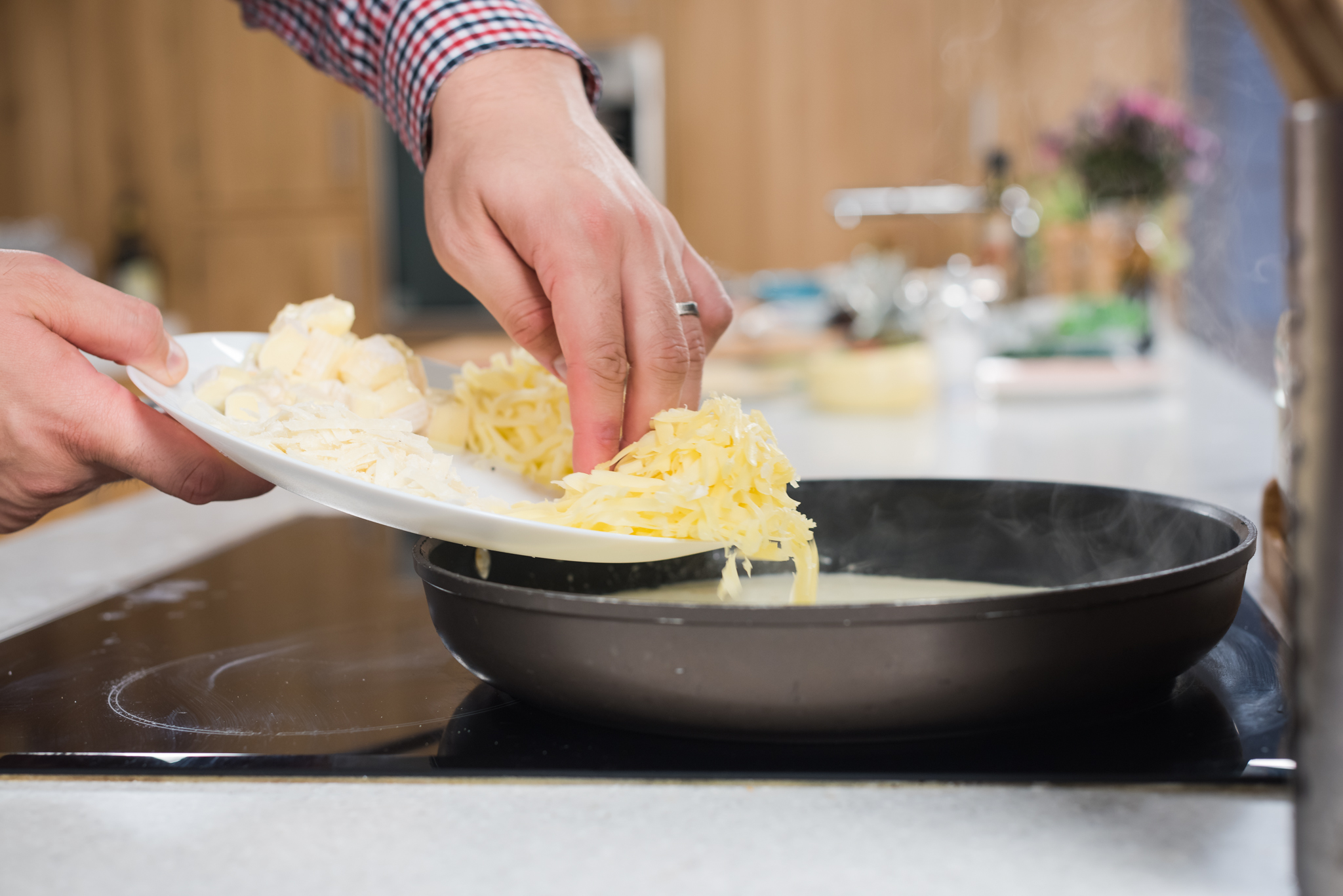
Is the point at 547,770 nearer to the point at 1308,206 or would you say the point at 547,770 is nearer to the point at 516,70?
Result: the point at 1308,206

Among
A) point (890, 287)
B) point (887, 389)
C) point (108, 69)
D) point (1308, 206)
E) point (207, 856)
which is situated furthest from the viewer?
point (108, 69)

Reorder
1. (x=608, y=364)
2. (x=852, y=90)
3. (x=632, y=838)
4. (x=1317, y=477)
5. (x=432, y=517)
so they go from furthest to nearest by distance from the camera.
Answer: (x=852, y=90), (x=608, y=364), (x=432, y=517), (x=632, y=838), (x=1317, y=477)

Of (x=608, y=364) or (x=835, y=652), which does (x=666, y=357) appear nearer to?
(x=608, y=364)

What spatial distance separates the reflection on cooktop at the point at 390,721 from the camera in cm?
48

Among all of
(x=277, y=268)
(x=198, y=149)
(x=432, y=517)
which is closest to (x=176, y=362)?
(x=432, y=517)

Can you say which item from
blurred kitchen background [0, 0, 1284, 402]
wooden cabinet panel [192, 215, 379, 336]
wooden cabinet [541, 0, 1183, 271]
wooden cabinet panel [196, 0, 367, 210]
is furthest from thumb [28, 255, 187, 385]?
wooden cabinet panel [196, 0, 367, 210]

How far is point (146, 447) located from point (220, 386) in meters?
0.06

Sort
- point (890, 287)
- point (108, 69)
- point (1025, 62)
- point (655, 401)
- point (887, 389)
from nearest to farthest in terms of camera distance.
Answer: point (655, 401)
point (887, 389)
point (890, 287)
point (1025, 62)
point (108, 69)

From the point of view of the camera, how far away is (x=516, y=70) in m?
0.75

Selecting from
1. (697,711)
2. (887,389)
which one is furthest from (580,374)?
(887,389)

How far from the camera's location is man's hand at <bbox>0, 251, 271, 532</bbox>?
649mm

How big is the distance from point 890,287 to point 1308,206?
1795mm

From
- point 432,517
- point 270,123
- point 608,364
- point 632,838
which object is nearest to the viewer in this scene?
point 632,838

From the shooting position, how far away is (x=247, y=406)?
67cm
